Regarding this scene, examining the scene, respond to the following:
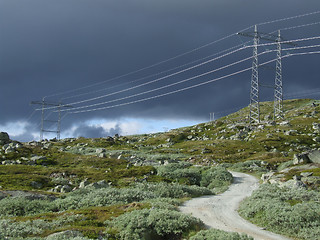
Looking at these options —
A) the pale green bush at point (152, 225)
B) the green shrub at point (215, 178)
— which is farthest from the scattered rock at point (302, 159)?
the pale green bush at point (152, 225)

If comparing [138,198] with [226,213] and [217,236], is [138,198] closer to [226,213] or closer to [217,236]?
[226,213]

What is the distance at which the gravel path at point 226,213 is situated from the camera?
20.0 metres

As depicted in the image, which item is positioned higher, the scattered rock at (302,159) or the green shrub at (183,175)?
the scattered rock at (302,159)

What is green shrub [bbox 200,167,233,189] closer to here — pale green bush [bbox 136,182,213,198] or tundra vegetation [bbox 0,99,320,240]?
tundra vegetation [bbox 0,99,320,240]

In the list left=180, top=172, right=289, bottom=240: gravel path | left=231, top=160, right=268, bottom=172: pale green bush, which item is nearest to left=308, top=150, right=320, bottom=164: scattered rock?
left=231, top=160, right=268, bottom=172: pale green bush

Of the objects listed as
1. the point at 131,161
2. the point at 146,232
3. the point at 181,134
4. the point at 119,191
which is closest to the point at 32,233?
the point at 146,232

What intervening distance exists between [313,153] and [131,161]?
35.3 metres

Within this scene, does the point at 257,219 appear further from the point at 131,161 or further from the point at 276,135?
the point at 276,135

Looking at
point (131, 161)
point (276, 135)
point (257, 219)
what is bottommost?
point (257, 219)

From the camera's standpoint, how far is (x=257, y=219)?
22469 mm

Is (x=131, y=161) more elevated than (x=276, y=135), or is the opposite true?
(x=276, y=135)

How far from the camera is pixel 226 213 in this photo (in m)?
24.8

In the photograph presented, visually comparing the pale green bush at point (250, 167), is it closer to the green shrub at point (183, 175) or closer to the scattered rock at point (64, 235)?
the green shrub at point (183, 175)

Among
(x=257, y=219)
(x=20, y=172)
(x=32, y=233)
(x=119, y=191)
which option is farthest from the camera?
(x=20, y=172)
